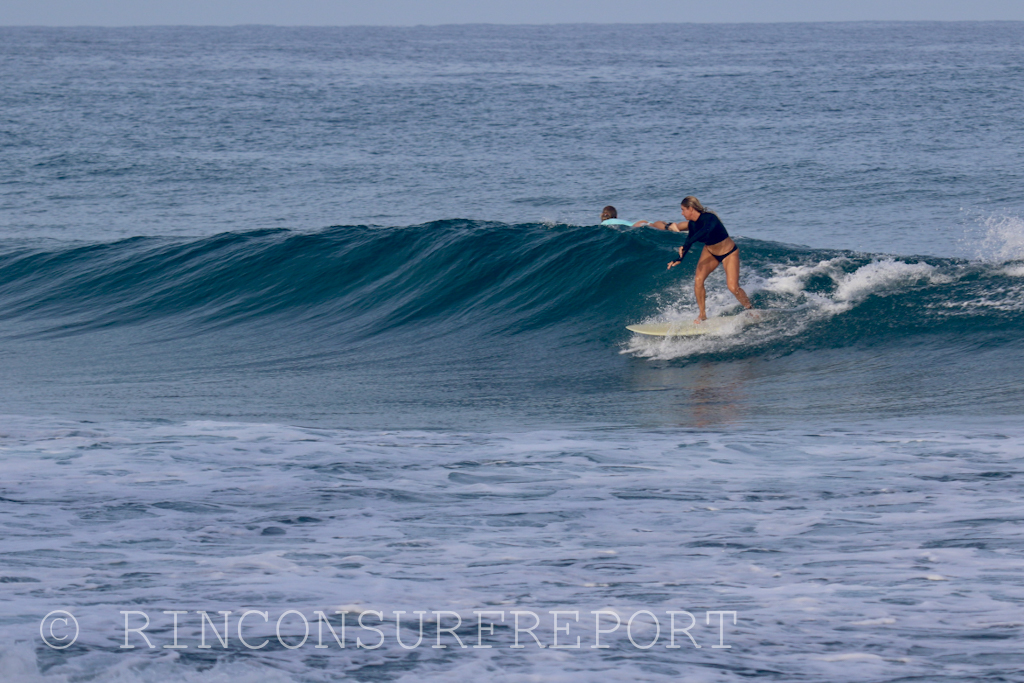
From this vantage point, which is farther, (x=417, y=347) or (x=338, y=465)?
(x=417, y=347)

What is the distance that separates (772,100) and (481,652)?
43.7 meters

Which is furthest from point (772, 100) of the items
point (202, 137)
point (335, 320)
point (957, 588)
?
point (957, 588)

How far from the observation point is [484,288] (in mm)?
13258

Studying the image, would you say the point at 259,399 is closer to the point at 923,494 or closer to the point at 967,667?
the point at 923,494

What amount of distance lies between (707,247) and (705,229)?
315mm

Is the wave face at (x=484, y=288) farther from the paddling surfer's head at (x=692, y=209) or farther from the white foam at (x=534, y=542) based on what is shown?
the white foam at (x=534, y=542)

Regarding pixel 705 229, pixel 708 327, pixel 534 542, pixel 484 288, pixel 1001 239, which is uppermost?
pixel 1001 239

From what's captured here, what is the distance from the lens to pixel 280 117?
40.2m

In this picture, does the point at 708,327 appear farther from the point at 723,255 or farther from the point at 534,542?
the point at 534,542

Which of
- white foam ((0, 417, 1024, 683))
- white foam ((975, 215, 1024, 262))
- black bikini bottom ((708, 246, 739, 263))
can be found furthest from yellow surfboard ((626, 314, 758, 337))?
white foam ((975, 215, 1024, 262))

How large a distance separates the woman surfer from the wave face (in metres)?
0.49

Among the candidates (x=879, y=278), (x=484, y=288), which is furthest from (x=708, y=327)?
(x=484, y=288)

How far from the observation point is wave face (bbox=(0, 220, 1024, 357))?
10508 mm

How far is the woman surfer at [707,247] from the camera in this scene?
9.66 m
